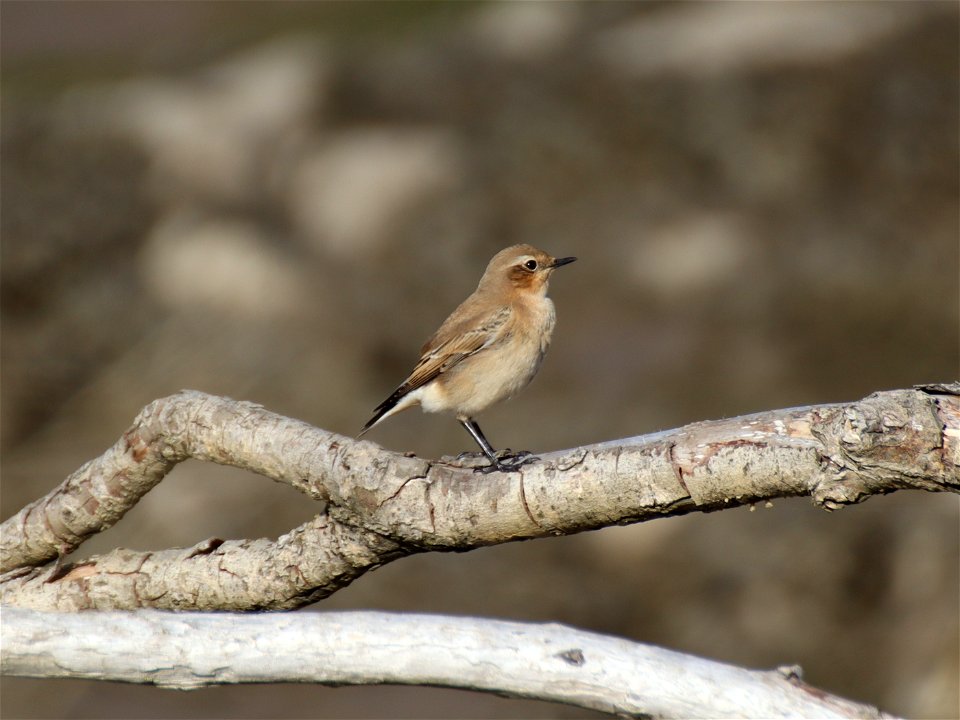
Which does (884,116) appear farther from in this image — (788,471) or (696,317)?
A: (788,471)

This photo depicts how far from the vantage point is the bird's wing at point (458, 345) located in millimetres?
7016

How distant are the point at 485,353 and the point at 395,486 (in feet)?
8.77

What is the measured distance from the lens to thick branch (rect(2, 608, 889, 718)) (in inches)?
148

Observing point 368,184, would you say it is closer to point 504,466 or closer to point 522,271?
point 522,271

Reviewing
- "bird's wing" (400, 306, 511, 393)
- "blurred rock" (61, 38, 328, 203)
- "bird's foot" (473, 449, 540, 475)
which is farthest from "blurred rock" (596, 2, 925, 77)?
"bird's foot" (473, 449, 540, 475)

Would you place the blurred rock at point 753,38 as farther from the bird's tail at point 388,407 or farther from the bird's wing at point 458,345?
the bird's tail at point 388,407

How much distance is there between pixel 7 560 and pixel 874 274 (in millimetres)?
10869

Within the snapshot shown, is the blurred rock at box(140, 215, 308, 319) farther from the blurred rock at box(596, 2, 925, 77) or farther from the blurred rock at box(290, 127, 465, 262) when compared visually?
the blurred rock at box(596, 2, 925, 77)

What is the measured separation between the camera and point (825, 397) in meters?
12.4

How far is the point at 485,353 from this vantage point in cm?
695

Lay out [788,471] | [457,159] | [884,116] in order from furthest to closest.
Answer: [457,159] < [884,116] < [788,471]

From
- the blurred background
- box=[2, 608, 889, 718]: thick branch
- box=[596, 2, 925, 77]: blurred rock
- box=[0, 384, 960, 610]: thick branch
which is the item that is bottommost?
box=[2, 608, 889, 718]: thick branch

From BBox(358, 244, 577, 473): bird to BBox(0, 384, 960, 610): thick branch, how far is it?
6.60 feet

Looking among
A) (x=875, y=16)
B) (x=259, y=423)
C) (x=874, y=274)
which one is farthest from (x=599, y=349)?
(x=259, y=423)
